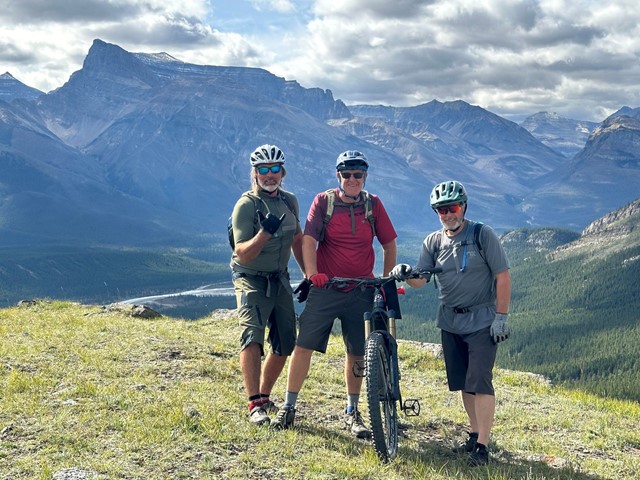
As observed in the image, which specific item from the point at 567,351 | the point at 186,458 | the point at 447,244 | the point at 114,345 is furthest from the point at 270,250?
the point at 567,351

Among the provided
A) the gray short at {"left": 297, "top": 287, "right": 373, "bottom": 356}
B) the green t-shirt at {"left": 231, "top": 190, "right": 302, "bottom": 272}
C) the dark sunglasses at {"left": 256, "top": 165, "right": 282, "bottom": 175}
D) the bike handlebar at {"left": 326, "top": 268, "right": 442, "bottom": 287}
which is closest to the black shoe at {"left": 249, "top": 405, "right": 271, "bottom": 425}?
the gray short at {"left": 297, "top": 287, "right": 373, "bottom": 356}

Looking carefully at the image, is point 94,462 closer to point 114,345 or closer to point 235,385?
point 235,385

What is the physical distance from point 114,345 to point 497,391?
929 cm

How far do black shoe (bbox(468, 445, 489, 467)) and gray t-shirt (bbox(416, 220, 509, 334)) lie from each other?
68.0 inches

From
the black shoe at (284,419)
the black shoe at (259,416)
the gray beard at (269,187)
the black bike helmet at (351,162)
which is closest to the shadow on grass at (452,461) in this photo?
the black shoe at (284,419)

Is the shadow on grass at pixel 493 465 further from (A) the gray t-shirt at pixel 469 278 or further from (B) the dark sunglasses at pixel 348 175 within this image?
(B) the dark sunglasses at pixel 348 175

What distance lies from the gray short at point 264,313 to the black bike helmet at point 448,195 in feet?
9.38

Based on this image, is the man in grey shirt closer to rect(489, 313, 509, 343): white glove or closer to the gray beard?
rect(489, 313, 509, 343): white glove

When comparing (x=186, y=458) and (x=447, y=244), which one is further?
(x=447, y=244)

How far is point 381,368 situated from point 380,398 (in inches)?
16.9

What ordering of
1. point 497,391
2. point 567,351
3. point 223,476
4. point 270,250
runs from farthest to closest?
1. point 567,351
2. point 497,391
3. point 270,250
4. point 223,476

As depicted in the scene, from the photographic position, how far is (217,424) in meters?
8.99

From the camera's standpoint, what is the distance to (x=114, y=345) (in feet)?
46.8

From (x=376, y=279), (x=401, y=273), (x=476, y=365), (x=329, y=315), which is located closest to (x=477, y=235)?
(x=401, y=273)
